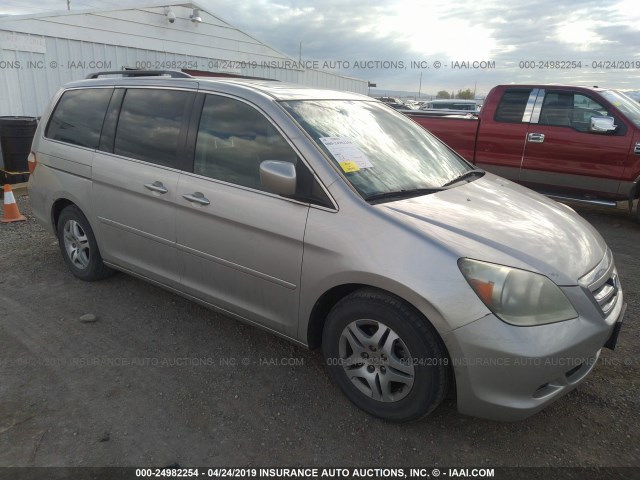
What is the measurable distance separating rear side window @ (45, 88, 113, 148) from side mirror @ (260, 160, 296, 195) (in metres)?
1.99

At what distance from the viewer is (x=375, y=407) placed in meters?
2.59

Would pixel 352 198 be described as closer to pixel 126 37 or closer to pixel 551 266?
pixel 551 266

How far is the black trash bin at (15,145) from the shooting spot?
7.93 meters

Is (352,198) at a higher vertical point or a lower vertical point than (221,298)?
higher

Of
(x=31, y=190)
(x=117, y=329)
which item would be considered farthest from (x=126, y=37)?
(x=117, y=329)

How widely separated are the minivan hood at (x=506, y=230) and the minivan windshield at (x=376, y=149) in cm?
17

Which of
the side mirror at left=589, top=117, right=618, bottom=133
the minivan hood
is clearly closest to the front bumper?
the minivan hood

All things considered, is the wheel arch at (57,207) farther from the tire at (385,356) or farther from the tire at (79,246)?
the tire at (385,356)

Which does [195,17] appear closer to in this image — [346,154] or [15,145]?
[15,145]

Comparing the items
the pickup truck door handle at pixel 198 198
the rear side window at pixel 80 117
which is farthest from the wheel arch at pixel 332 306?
the rear side window at pixel 80 117

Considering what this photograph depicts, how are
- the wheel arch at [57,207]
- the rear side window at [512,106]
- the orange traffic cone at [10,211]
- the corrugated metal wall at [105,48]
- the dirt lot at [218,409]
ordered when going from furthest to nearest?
the corrugated metal wall at [105,48] → the rear side window at [512,106] → the orange traffic cone at [10,211] → the wheel arch at [57,207] → the dirt lot at [218,409]

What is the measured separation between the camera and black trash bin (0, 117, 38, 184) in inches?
312

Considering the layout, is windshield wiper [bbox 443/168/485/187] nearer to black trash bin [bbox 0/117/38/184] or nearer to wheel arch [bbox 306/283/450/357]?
wheel arch [bbox 306/283/450/357]

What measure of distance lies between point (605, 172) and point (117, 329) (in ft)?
21.4
